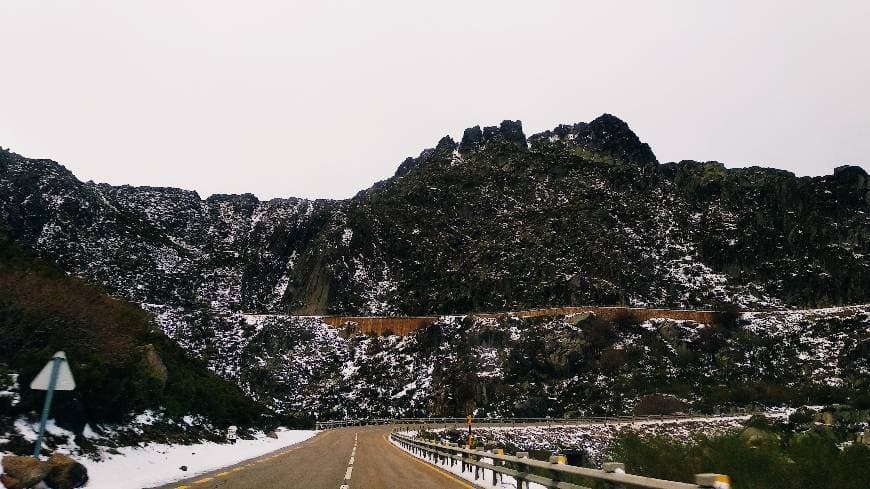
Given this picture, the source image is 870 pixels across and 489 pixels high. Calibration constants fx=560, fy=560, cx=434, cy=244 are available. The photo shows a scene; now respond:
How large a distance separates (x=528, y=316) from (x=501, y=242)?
3486cm

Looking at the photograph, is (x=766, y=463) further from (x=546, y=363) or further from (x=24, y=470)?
(x=546, y=363)

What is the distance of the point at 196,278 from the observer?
400 feet

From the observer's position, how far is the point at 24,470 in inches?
360

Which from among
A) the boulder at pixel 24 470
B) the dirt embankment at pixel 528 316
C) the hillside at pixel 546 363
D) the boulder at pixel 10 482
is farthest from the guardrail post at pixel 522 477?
the dirt embankment at pixel 528 316

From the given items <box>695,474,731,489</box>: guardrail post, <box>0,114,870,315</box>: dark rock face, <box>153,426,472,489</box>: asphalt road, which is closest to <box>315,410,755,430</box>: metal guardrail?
<box>0,114,870,315</box>: dark rock face

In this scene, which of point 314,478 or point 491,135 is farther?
point 491,135

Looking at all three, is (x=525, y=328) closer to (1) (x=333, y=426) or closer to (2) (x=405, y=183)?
(1) (x=333, y=426)

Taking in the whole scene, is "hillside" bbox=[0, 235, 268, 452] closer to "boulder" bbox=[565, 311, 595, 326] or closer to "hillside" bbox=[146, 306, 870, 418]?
"hillside" bbox=[146, 306, 870, 418]

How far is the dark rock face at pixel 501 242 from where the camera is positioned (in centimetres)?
9625

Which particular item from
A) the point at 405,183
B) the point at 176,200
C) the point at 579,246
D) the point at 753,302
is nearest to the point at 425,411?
the point at 579,246

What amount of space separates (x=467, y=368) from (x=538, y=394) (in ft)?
37.6

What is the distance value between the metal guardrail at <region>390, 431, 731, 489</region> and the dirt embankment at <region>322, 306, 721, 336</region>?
5848 centimetres

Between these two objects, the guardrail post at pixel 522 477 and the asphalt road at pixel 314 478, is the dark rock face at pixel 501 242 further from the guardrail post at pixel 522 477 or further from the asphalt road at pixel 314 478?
the guardrail post at pixel 522 477

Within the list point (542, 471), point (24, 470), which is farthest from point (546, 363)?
point (24, 470)
